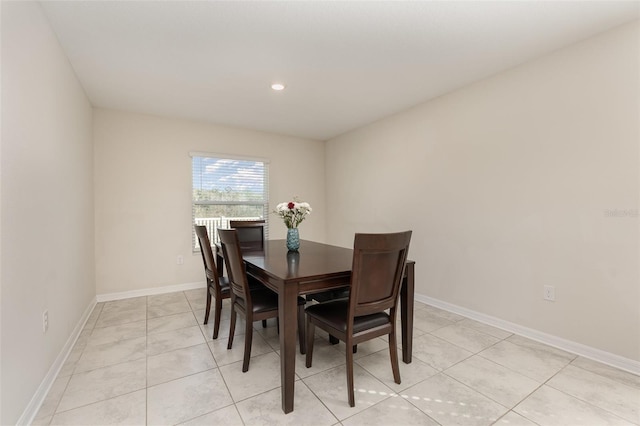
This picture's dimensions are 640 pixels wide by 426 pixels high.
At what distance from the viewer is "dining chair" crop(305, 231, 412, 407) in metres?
1.58

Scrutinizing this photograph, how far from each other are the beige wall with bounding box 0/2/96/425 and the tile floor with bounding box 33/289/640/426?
0.29 m

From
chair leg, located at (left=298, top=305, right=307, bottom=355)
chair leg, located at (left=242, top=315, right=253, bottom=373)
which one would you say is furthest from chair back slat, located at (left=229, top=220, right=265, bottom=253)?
chair leg, located at (left=242, top=315, right=253, bottom=373)

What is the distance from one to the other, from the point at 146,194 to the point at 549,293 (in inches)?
173

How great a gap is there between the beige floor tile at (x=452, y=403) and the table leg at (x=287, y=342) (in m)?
0.68

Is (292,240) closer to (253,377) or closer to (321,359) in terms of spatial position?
(321,359)

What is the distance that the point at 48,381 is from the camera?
70.4 inches

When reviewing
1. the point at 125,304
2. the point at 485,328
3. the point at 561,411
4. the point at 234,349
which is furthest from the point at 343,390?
the point at 125,304

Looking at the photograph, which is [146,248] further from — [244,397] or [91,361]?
[244,397]

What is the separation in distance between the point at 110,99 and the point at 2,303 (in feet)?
8.81

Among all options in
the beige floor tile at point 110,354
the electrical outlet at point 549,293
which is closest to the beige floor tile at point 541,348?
the electrical outlet at point 549,293

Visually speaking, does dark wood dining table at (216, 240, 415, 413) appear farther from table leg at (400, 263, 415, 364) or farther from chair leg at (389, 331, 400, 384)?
chair leg at (389, 331, 400, 384)

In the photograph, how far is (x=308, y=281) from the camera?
1654 millimetres

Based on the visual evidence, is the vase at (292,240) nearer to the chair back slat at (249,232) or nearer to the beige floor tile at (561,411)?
the chair back slat at (249,232)

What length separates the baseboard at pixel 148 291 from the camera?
3.51 m
